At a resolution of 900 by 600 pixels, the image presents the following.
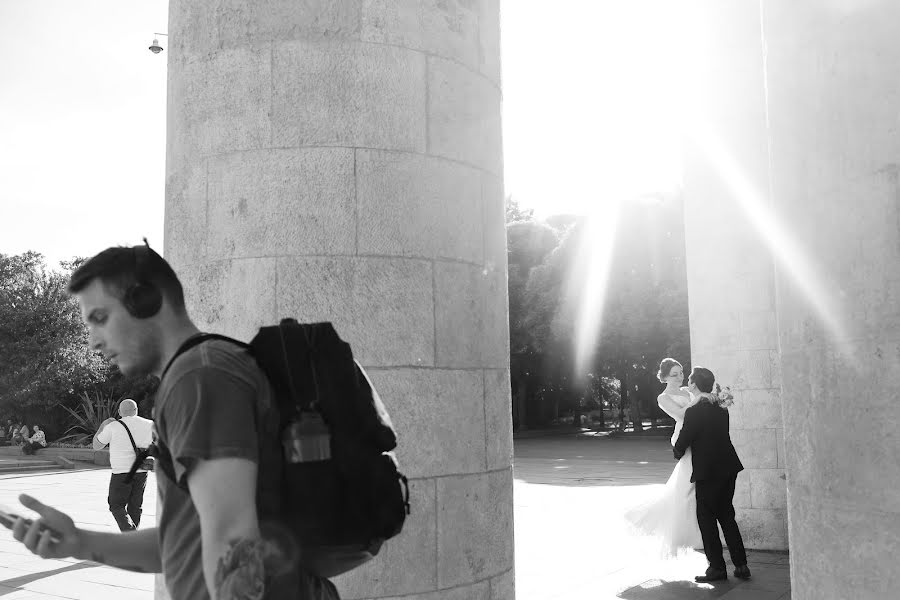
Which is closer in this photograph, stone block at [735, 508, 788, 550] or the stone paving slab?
the stone paving slab

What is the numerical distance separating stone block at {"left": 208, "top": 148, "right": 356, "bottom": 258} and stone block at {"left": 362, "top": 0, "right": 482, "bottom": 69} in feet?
1.94

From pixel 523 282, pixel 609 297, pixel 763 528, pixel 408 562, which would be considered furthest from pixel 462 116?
pixel 523 282

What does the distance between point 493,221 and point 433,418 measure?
1.03 m

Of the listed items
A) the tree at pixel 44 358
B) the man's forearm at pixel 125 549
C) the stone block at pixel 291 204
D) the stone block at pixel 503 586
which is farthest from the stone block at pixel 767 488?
the tree at pixel 44 358

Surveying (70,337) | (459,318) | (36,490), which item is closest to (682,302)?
(36,490)

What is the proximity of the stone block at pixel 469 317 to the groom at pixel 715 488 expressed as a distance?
3.99 meters

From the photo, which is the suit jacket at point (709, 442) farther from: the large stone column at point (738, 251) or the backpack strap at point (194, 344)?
the backpack strap at point (194, 344)

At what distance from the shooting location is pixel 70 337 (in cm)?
3562

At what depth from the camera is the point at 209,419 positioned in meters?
1.63

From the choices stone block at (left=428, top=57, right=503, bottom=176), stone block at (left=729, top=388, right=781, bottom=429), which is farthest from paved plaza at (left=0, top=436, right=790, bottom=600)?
stone block at (left=428, top=57, right=503, bottom=176)

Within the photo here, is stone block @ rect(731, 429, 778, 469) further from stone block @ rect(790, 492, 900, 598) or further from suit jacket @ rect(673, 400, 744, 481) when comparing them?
stone block @ rect(790, 492, 900, 598)

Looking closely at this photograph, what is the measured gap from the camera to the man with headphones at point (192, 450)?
161cm

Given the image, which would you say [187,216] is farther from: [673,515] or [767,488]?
[767,488]

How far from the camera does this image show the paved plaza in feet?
23.7
